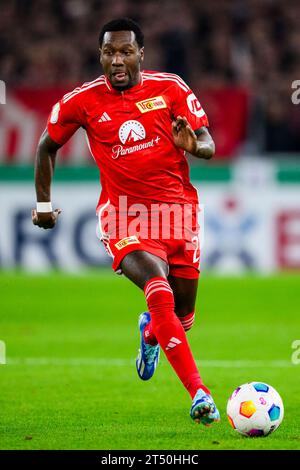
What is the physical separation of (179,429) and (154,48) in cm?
1292

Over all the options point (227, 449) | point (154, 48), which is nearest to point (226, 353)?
point (227, 449)

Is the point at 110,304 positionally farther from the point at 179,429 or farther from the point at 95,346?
the point at 179,429

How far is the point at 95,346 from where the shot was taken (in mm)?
11430

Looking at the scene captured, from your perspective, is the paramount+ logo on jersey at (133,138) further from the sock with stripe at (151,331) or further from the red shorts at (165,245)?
the sock with stripe at (151,331)

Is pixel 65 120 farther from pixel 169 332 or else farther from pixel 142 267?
pixel 169 332

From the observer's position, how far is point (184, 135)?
6793 mm

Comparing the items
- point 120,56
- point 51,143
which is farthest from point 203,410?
point 120,56

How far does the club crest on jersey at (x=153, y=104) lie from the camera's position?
7246mm

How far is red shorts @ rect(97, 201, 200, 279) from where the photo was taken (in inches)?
277

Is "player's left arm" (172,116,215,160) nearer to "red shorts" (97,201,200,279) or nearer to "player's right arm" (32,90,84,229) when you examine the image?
"red shorts" (97,201,200,279)

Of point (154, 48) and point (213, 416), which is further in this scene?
point (154, 48)

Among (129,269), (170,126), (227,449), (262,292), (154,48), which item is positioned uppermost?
(154,48)

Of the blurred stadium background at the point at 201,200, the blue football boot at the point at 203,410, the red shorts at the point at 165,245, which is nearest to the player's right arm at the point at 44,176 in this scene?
the red shorts at the point at 165,245

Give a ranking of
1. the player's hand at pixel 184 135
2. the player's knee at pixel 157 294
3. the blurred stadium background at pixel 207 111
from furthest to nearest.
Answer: the blurred stadium background at pixel 207 111 < the player's hand at pixel 184 135 < the player's knee at pixel 157 294
